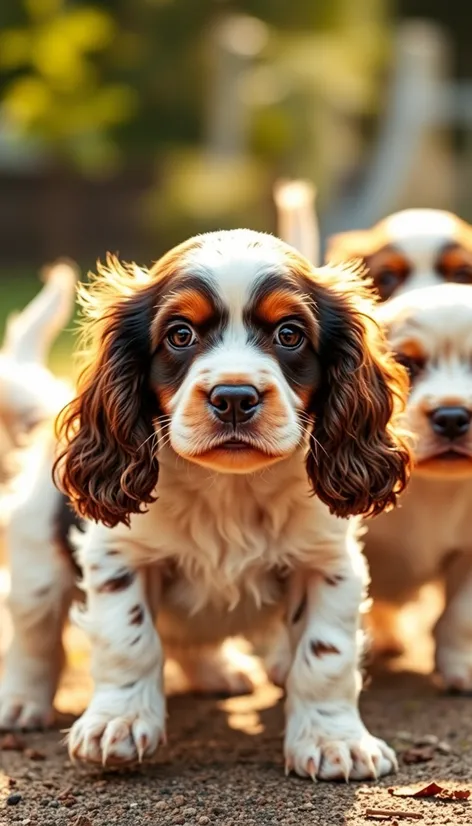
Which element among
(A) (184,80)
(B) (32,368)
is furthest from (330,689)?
(A) (184,80)

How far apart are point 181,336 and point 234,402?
0.41 metres

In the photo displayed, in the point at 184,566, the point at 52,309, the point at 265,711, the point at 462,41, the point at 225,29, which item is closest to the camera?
the point at 184,566

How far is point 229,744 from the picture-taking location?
5.19 metres

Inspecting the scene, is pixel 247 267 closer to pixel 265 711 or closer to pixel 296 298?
pixel 296 298

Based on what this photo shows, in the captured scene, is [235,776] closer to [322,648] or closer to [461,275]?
[322,648]

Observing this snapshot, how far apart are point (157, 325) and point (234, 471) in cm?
55

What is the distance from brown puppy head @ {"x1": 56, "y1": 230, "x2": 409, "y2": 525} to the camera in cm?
432

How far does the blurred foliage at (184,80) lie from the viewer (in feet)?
77.6

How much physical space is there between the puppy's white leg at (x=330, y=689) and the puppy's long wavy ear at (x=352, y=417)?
29 centimetres

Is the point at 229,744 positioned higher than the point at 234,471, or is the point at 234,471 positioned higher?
the point at 234,471

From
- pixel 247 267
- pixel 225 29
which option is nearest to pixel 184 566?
pixel 247 267

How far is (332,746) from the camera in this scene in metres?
4.69

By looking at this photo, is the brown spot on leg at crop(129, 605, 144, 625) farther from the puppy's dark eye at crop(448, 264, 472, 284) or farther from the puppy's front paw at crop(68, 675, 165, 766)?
the puppy's dark eye at crop(448, 264, 472, 284)

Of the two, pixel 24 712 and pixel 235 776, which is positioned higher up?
pixel 24 712
